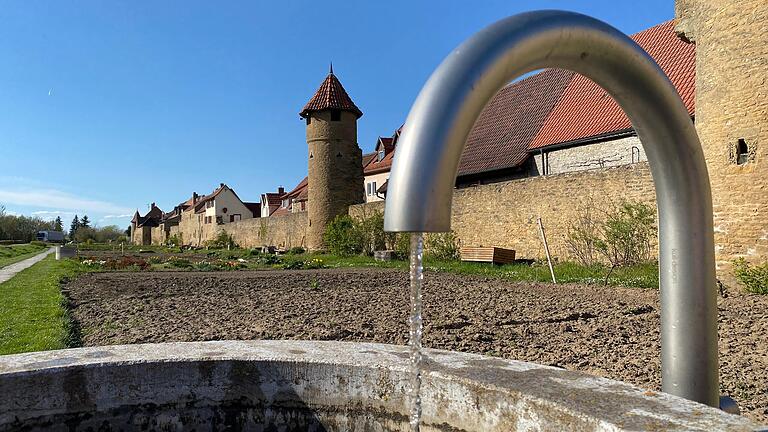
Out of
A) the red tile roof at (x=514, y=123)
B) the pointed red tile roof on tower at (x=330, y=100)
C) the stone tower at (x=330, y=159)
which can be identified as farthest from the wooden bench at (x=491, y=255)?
the pointed red tile roof on tower at (x=330, y=100)

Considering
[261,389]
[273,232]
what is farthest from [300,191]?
[261,389]

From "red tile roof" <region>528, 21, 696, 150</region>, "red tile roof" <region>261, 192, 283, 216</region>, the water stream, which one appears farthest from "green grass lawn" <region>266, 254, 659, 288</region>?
"red tile roof" <region>261, 192, 283, 216</region>

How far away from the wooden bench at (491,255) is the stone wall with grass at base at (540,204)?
502mm

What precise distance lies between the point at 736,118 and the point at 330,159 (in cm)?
2111

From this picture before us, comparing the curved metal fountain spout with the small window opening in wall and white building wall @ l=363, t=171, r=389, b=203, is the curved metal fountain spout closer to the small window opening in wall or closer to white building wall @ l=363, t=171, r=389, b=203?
the small window opening in wall

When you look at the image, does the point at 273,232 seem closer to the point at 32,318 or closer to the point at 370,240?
the point at 370,240

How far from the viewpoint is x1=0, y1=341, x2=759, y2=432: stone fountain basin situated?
194 centimetres

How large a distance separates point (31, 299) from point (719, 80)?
11188 millimetres

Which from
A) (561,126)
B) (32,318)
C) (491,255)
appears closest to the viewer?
(32,318)

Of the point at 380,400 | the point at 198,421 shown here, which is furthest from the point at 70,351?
the point at 380,400

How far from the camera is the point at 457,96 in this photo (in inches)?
40.6

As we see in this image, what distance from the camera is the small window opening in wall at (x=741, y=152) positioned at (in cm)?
921

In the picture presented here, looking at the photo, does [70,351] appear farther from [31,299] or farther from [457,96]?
[31,299]

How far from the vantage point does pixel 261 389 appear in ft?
7.34
